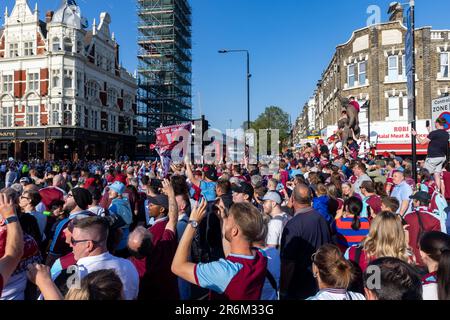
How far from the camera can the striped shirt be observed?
15.5ft

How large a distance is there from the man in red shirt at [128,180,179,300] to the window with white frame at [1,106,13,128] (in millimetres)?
45298

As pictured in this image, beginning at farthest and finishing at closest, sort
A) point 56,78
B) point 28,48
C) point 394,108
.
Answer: point 28,48, point 56,78, point 394,108

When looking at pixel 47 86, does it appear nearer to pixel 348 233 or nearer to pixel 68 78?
pixel 68 78

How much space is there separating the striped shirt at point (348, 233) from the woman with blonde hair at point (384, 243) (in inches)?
44.5

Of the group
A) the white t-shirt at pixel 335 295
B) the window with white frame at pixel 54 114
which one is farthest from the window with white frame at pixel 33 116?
the white t-shirt at pixel 335 295

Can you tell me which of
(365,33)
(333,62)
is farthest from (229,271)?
(333,62)

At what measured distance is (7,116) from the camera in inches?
1639

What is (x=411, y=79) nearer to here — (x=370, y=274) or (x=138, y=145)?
(x=370, y=274)

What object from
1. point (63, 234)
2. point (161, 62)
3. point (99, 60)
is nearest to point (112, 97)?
point (99, 60)

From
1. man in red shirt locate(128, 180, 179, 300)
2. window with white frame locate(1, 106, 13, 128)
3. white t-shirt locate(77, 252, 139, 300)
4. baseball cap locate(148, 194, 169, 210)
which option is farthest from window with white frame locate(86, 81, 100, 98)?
white t-shirt locate(77, 252, 139, 300)

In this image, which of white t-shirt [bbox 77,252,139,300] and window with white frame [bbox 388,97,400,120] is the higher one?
window with white frame [bbox 388,97,400,120]

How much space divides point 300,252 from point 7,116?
4659 cm

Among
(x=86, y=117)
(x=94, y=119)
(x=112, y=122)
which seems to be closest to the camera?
(x=86, y=117)

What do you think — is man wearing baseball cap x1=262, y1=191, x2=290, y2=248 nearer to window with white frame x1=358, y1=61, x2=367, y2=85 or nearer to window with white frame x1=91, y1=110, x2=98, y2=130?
window with white frame x1=358, y1=61, x2=367, y2=85
